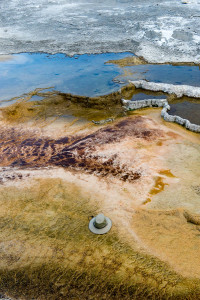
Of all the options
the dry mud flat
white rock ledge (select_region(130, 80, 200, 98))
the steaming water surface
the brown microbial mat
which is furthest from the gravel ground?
the dry mud flat

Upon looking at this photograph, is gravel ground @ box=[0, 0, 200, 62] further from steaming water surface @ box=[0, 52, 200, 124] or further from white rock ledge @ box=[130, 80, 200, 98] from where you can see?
white rock ledge @ box=[130, 80, 200, 98]

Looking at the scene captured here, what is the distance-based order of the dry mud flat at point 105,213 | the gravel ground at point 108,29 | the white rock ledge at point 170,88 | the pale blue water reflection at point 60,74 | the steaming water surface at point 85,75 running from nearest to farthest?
the dry mud flat at point 105,213, the white rock ledge at point 170,88, the steaming water surface at point 85,75, the pale blue water reflection at point 60,74, the gravel ground at point 108,29

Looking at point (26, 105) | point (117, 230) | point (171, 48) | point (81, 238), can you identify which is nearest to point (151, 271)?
point (117, 230)

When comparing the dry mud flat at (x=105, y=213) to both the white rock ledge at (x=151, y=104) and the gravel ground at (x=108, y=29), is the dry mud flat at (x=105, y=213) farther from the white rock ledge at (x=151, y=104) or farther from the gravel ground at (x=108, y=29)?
the gravel ground at (x=108, y=29)

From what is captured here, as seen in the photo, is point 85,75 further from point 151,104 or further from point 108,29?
point 108,29

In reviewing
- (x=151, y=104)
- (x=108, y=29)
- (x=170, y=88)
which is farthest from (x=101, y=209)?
(x=108, y=29)

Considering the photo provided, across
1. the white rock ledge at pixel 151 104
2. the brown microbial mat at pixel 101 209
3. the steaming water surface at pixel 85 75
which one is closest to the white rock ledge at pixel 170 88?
the steaming water surface at pixel 85 75
